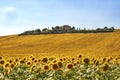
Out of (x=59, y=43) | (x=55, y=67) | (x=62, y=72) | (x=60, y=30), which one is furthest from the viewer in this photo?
A: (x=60, y=30)

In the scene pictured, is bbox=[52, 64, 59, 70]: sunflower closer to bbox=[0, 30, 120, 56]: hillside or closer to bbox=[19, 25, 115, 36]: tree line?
bbox=[0, 30, 120, 56]: hillside

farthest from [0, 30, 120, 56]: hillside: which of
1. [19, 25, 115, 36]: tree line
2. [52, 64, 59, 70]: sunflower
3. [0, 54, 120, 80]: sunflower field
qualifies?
[52, 64, 59, 70]: sunflower

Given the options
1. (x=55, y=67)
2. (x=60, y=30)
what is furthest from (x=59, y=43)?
(x=55, y=67)

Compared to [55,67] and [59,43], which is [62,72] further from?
[59,43]

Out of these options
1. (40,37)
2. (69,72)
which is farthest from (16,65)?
(40,37)

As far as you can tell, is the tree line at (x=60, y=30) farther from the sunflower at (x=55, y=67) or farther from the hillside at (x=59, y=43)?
the sunflower at (x=55, y=67)

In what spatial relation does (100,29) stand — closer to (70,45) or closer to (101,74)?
(70,45)

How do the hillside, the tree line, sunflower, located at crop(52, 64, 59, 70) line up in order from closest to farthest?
sunflower, located at crop(52, 64, 59, 70) → the hillside → the tree line

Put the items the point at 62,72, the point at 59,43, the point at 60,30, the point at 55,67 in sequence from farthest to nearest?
the point at 60,30 < the point at 59,43 < the point at 55,67 < the point at 62,72

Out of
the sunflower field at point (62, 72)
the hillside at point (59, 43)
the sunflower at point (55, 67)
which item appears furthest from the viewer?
the hillside at point (59, 43)

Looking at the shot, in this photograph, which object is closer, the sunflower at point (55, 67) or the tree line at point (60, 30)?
the sunflower at point (55, 67)

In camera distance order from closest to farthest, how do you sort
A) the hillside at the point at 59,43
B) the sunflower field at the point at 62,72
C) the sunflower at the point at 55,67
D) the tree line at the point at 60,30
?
the sunflower field at the point at 62,72, the sunflower at the point at 55,67, the hillside at the point at 59,43, the tree line at the point at 60,30

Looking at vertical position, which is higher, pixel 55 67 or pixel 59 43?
pixel 55 67

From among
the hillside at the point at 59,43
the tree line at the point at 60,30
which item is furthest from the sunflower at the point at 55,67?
the tree line at the point at 60,30
